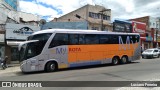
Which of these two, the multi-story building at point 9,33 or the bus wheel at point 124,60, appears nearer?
the bus wheel at point 124,60

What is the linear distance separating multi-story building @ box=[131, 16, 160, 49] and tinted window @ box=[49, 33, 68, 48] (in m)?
38.5

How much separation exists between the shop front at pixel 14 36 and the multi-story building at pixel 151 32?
33093 millimetres

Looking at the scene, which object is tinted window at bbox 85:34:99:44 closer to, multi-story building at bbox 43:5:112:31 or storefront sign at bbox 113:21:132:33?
multi-story building at bbox 43:5:112:31

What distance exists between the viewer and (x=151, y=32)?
5784 centimetres

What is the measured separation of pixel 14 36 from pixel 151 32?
38.8 m

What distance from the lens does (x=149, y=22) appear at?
6197 centimetres

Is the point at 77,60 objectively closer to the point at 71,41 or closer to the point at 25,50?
the point at 71,41

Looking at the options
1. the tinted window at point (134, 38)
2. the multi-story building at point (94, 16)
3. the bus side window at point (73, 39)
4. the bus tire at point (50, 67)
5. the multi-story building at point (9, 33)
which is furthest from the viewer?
the multi-story building at point (94, 16)

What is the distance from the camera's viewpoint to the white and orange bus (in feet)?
60.0

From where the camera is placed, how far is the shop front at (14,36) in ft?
91.6

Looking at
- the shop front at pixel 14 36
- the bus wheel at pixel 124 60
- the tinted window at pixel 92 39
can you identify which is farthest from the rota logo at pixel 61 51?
the shop front at pixel 14 36

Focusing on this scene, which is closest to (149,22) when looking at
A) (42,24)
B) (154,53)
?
(154,53)

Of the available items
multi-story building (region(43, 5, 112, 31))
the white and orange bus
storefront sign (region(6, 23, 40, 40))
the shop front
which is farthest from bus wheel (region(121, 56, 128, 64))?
multi-story building (region(43, 5, 112, 31))

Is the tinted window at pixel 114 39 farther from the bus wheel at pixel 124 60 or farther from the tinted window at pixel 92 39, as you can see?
the bus wheel at pixel 124 60
